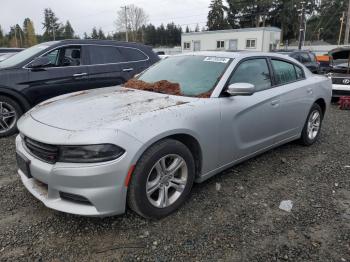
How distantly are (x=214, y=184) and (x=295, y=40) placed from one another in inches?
2697

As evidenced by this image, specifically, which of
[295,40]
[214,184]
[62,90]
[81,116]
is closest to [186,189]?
[214,184]

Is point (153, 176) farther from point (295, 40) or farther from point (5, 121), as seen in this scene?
point (295, 40)

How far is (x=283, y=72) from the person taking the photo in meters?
4.37

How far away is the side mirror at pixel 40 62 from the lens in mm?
5292

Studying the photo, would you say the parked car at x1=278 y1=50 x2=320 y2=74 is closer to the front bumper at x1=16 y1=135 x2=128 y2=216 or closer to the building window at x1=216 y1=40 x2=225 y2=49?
the front bumper at x1=16 y1=135 x2=128 y2=216

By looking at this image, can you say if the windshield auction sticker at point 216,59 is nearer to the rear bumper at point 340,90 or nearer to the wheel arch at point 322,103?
the wheel arch at point 322,103

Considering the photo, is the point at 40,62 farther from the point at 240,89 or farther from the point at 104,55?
the point at 240,89

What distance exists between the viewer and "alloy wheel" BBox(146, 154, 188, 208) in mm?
2746

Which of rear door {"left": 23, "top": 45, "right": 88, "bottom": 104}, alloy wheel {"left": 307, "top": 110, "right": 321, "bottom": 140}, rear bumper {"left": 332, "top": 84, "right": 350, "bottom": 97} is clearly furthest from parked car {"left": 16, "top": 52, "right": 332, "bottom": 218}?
rear bumper {"left": 332, "top": 84, "right": 350, "bottom": 97}

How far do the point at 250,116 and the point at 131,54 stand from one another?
12.9 feet

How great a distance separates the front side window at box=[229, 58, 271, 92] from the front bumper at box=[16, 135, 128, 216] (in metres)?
1.77

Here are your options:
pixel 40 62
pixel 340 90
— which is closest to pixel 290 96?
pixel 40 62

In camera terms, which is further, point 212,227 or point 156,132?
point 212,227

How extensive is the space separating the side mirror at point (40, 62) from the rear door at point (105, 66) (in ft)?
2.71
